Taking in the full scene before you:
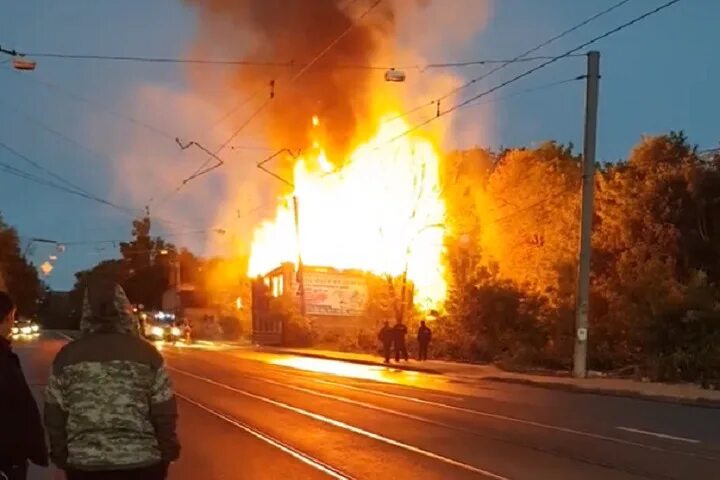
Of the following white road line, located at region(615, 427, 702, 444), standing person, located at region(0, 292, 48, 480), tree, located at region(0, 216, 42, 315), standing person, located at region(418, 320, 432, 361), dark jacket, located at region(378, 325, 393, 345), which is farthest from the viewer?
tree, located at region(0, 216, 42, 315)

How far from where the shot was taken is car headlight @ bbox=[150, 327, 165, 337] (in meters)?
68.6

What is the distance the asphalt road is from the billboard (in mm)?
35338

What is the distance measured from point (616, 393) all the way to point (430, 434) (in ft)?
36.2

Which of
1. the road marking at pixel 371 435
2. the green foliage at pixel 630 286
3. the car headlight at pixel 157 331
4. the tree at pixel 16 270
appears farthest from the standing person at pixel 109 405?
the tree at pixel 16 270

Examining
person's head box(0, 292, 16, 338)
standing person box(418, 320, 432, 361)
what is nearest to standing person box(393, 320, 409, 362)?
standing person box(418, 320, 432, 361)

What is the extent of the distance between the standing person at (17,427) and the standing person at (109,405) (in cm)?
48

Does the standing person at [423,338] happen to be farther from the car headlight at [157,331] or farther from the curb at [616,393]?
the car headlight at [157,331]

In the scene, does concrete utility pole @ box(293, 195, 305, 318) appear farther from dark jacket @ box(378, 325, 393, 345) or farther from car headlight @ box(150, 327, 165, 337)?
car headlight @ box(150, 327, 165, 337)

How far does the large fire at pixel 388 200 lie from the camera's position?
50031 millimetres

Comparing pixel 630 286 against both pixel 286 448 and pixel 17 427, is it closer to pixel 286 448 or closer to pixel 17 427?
pixel 286 448

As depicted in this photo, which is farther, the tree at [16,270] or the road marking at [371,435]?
the tree at [16,270]

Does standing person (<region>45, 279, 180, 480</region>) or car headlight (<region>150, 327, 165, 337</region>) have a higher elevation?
standing person (<region>45, 279, 180, 480</region>)

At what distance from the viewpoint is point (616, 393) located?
22.8 m

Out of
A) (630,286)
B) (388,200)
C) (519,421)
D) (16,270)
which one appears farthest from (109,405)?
(16,270)
